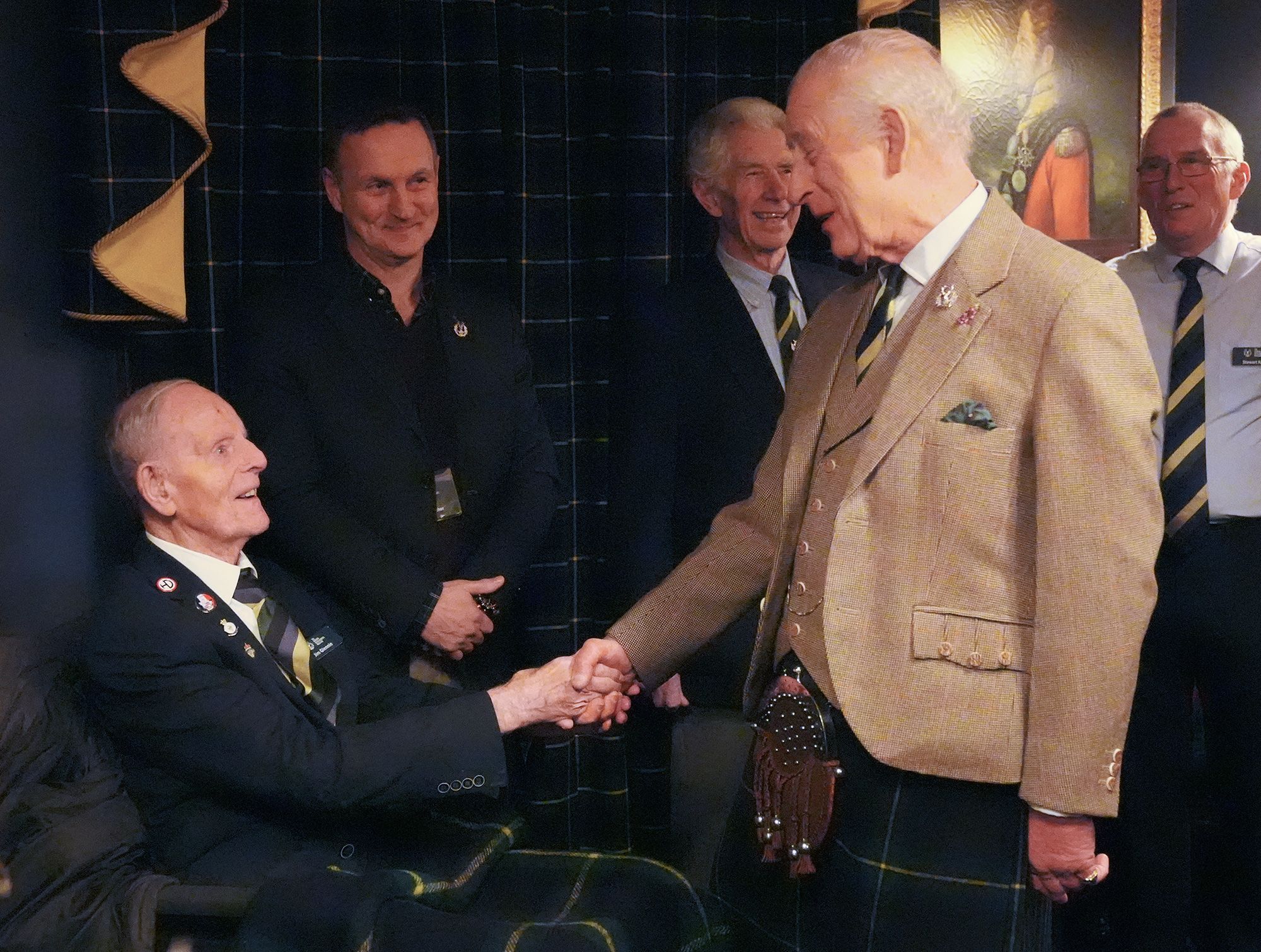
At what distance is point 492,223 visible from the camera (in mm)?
2865

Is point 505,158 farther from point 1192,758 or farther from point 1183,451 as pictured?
point 1192,758

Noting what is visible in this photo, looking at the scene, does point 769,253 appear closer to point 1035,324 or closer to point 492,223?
point 492,223

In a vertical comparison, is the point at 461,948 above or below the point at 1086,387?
below

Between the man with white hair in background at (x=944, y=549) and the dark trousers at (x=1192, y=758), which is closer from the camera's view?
the man with white hair in background at (x=944, y=549)

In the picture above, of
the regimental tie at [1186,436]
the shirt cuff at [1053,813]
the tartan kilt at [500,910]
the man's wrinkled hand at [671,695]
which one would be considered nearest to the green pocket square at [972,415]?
the shirt cuff at [1053,813]

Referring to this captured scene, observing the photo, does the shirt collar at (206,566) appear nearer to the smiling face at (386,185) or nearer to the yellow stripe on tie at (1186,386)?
the smiling face at (386,185)

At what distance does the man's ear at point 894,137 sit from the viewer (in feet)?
5.88

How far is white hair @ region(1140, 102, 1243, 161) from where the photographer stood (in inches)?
104

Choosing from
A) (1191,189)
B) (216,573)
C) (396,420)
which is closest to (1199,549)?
(1191,189)

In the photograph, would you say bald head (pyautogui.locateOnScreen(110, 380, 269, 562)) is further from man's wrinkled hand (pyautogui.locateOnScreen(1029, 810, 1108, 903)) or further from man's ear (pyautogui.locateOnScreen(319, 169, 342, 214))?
man's wrinkled hand (pyautogui.locateOnScreen(1029, 810, 1108, 903))

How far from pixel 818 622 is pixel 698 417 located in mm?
958

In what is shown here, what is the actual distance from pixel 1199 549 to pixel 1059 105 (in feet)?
3.30

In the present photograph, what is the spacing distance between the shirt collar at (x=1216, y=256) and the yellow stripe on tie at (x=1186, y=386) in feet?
0.65

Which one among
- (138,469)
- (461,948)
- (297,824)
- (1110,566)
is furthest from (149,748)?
(1110,566)
